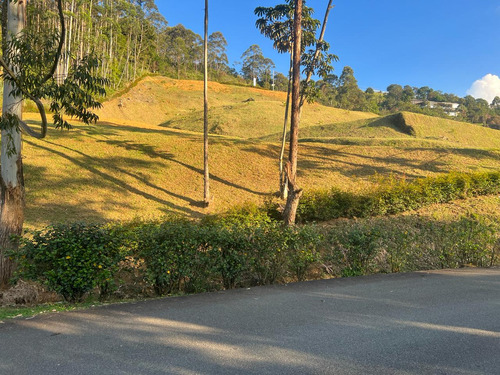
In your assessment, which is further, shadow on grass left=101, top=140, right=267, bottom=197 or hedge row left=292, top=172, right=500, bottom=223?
shadow on grass left=101, top=140, right=267, bottom=197

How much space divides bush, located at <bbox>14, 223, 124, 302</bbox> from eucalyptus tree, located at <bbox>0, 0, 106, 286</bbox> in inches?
31.1

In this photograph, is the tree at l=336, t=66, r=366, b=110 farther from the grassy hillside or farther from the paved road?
the paved road

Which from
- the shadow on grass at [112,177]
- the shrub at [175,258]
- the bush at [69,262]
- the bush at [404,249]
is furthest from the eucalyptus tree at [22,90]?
the shadow on grass at [112,177]

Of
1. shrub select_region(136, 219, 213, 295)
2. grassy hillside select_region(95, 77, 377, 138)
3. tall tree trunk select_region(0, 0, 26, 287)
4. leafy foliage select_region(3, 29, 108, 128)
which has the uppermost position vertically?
grassy hillside select_region(95, 77, 377, 138)

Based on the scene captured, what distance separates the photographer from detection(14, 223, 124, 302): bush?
5.00 m

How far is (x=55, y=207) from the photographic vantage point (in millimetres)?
13055

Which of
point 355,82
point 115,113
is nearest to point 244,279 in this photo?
point 115,113

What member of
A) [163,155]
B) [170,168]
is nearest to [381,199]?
[170,168]

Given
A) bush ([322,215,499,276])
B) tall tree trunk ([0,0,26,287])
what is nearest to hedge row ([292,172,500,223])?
bush ([322,215,499,276])

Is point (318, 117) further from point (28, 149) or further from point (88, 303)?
point (88, 303)

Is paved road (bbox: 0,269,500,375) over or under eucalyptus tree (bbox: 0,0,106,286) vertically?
under

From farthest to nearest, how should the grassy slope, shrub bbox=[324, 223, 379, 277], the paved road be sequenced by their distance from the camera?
the grassy slope, shrub bbox=[324, 223, 379, 277], the paved road

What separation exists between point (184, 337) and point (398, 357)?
7.24ft

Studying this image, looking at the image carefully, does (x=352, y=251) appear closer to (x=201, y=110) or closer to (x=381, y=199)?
(x=381, y=199)
